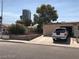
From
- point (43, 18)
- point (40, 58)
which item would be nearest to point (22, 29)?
point (43, 18)

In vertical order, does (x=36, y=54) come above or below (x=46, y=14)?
below

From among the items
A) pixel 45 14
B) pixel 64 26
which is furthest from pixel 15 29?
pixel 45 14

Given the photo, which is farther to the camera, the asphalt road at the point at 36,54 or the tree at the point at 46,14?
the tree at the point at 46,14

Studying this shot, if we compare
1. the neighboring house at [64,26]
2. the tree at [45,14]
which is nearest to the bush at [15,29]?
the neighboring house at [64,26]

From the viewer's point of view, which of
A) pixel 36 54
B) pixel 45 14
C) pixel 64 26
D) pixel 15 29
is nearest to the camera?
pixel 36 54

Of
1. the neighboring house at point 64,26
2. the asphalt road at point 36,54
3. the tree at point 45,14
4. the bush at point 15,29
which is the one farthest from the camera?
the tree at point 45,14

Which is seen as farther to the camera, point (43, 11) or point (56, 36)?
point (43, 11)

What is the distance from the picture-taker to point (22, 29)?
44562 mm

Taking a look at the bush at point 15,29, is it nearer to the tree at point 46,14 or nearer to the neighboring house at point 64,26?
the neighboring house at point 64,26

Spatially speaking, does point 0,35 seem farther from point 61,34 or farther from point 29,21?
point 29,21

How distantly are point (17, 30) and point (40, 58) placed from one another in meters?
30.4

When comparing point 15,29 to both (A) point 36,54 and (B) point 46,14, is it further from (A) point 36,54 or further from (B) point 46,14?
(A) point 36,54

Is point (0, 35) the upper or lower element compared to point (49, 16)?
lower

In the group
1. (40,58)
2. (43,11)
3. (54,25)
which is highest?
(43,11)
